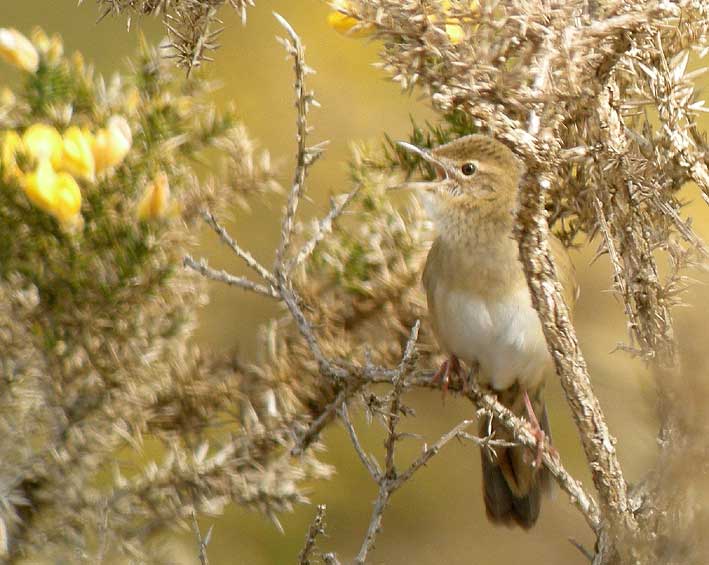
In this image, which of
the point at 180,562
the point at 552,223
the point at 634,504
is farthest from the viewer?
the point at 180,562

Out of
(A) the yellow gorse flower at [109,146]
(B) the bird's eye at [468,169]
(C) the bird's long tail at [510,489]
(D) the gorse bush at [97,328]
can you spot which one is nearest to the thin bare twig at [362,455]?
(D) the gorse bush at [97,328]

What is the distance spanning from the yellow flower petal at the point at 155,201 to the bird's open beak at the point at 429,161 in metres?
0.56

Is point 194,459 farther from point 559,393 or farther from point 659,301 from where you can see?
point 559,393

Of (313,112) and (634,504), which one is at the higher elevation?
(313,112)

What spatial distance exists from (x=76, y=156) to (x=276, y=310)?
1295mm

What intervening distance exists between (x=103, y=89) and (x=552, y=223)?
39.9 inches

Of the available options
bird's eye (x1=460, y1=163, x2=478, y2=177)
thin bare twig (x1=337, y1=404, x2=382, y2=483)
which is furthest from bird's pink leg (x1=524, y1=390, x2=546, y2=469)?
bird's eye (x1=460, y1=163, x2=478, y2=177)

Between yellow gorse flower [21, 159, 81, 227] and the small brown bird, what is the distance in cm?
109

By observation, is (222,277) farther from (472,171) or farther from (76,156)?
(472,171)

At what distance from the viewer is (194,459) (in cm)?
238

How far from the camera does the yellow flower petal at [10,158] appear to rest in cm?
224

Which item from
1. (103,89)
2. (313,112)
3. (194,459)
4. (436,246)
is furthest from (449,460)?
(103,89)

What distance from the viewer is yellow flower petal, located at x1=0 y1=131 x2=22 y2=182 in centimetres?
224

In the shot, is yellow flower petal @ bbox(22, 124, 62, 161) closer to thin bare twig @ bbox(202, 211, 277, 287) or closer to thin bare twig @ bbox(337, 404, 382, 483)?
thin bare twig @ bbox(202, 211, 277, 287)
